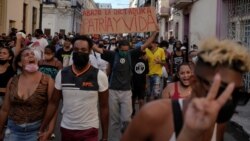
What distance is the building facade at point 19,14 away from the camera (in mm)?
23703

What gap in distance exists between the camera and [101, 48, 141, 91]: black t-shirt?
7.82 meters

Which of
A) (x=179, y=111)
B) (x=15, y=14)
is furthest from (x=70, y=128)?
(x=15, y=14)

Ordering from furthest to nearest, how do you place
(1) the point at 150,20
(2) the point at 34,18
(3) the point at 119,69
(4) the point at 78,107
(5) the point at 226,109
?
(2) the point at 34,18 < (1) the point at 150,20 < (3) the point at 119,69 < (4) the point at 78,107 < (5) the point at 226,109

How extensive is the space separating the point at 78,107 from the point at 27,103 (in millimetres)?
493

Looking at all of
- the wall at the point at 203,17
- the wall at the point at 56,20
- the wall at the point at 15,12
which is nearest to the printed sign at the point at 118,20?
the wall at the point at 203,17

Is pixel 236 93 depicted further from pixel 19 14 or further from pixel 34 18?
pixel 34 18

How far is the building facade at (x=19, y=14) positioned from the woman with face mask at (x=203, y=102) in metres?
22.2

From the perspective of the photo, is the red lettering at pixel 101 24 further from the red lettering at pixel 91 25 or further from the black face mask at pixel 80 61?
the black face mask at pixel 80 61

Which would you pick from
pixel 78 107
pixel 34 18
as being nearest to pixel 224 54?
pixel 78 107

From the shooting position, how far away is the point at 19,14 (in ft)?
88.6

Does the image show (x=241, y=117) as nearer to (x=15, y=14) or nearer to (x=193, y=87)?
(x=193, y=87)

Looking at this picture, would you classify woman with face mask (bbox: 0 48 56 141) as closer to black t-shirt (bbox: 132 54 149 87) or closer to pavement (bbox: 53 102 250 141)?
pavement (bbox: 53 102 250 141)

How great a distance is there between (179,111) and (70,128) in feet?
8.97

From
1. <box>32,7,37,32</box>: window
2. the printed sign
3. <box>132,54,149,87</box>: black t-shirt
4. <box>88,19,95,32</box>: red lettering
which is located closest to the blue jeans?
the printed sign
